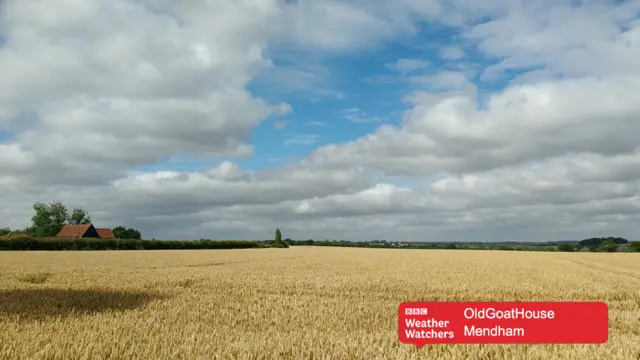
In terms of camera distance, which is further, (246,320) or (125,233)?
(125,233)

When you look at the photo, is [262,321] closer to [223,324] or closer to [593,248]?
[223,324]

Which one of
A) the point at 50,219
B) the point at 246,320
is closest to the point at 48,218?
the point at 50,219


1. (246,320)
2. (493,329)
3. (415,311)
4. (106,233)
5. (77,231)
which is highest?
(77,231)

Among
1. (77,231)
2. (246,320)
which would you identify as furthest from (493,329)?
(77,231)

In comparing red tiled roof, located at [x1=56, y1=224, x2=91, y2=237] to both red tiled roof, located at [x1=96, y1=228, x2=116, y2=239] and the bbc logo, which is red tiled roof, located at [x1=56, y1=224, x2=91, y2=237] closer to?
red tiled roof, located at [x1=96, y1=228, x2=116, y2=239]

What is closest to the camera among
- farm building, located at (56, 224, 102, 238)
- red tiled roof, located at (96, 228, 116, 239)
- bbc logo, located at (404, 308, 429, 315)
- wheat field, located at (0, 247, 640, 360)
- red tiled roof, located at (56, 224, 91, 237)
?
wheat field, located at (0, 247, 640, 360)

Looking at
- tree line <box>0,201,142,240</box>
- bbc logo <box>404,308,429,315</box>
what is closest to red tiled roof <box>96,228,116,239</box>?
tree line <box>0,201,142,240</box>

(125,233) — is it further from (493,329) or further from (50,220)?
(493,329)

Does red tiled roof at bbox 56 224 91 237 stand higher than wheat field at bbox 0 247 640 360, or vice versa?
red tiled roof at bbox 56 224 91 237

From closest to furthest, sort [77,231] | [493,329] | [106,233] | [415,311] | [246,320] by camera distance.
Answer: [493,329] → [415,311] → [246,320] → [77,231] → [106,233]

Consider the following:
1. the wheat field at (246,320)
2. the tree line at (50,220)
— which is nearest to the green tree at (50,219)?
the tree line at (50,220)

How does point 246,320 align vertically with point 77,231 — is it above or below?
below

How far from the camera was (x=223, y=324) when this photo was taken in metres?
10.6

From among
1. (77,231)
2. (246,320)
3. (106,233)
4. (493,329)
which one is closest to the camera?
(493,329)
